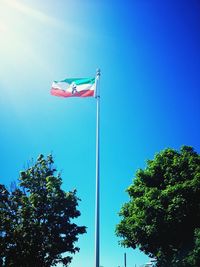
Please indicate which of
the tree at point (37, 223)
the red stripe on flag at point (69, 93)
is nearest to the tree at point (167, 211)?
the tree at point (37, 223)

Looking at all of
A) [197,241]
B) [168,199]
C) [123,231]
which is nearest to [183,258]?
[197,241]

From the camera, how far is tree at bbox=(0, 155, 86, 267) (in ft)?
65.6

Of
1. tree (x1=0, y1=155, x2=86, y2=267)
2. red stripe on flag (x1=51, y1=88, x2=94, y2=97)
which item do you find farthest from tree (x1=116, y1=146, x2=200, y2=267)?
red stripe on flag (x1=51, y1=88, x2=94, y2=97)

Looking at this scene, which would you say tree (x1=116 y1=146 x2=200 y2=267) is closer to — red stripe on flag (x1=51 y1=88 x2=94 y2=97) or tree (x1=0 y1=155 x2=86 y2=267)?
tree (x1=0 y1=155 x2=86 y2=267)

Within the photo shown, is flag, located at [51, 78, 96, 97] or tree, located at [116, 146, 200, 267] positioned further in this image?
tree, located at [116, 146, 200, 267]

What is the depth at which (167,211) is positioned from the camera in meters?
21.2

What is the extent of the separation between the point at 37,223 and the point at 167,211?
374 inches

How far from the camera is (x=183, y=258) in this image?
808 inches

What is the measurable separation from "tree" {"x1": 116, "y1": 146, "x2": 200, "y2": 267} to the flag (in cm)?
936

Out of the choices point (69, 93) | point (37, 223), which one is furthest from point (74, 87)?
point (37, 223)

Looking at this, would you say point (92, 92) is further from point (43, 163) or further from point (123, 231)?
point (123, 231)

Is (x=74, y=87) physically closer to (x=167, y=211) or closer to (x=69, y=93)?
(x=69, y=93)

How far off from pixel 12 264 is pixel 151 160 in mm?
14268

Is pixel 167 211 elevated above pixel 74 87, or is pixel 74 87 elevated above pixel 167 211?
pixel 74 87
